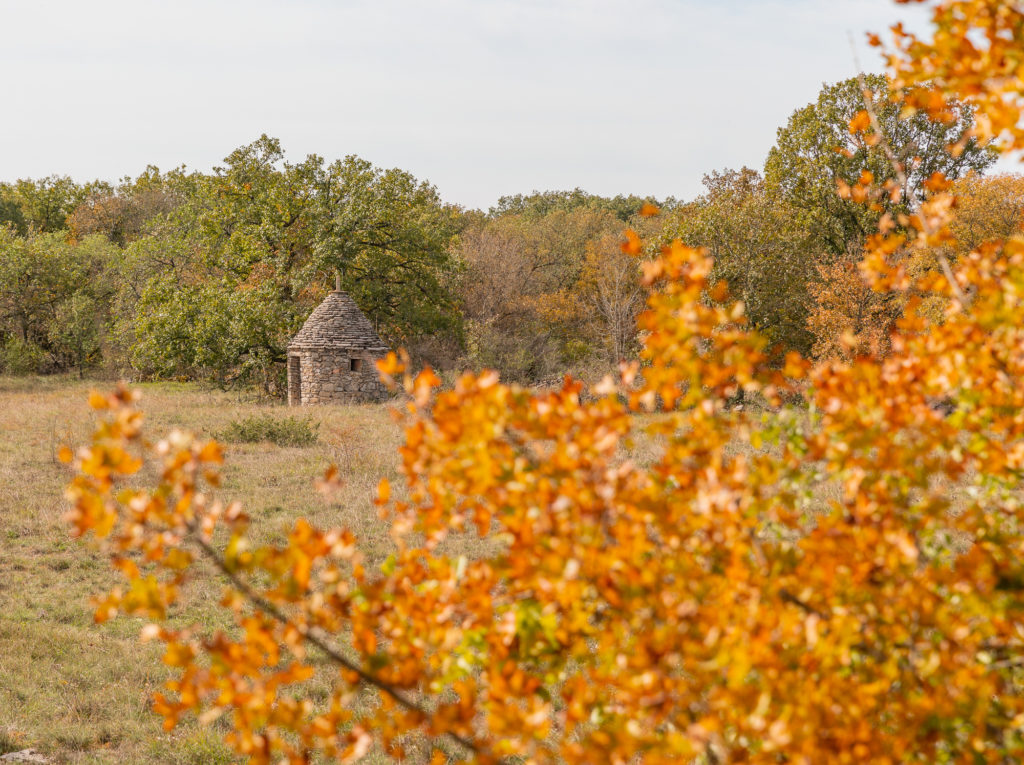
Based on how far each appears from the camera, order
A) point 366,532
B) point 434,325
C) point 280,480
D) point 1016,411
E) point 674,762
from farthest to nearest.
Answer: point 434,325 < point 280,480 < point 366,532 < point 1016,411 < point 674,762

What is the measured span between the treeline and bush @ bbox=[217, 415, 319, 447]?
8.61m

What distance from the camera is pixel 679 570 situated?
7.53 feet

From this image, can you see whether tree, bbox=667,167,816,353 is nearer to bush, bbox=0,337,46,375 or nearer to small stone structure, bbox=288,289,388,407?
small stone structure, bbox=288,289,388,407

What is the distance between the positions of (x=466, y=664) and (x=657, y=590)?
0.80 meters

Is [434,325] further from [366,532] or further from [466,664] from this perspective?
[466,664]

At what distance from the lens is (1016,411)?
2863 mm

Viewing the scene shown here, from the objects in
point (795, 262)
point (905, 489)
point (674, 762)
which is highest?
point (795, 262)

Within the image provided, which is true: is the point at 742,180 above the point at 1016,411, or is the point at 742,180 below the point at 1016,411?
above

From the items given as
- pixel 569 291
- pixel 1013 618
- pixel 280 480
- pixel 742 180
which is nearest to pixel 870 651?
pixel 1013 618

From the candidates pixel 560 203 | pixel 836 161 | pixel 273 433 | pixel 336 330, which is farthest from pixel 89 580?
pixel 560 203

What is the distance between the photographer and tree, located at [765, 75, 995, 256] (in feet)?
97.8

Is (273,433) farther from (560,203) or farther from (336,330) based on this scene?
(560,203)

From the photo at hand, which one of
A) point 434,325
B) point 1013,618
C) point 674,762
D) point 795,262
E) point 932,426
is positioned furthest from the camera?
point 434,325

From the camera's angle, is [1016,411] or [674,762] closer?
[674,762]
